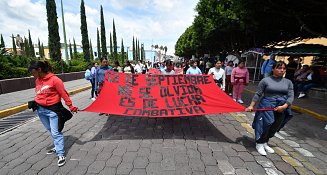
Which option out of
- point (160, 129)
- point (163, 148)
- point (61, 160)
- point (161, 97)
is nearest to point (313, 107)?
point (160, 129)

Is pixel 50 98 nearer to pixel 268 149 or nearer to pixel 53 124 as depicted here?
pixel 53 124

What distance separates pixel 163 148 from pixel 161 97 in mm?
1147

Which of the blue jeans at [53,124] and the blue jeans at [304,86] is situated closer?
the blue jeans at [53,124]

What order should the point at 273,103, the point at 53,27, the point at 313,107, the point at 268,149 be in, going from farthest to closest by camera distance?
the point at 53,27 → the point at 313,107 → the point at 268,149 → the point at 273,103

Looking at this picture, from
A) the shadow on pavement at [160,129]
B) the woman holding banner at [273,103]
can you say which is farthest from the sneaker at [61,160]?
the woman holding banner at [273,103]

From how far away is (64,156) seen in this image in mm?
3477

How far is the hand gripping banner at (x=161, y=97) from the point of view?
4.16 m

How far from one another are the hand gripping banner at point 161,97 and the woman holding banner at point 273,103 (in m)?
0.52

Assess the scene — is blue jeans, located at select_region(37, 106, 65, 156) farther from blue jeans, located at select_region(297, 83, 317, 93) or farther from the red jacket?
blue jeans, located at select_region(297, 83, 317, 93)

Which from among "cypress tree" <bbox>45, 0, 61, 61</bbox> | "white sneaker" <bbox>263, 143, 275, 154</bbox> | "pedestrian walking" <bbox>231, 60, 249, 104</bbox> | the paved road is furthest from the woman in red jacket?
"cypress tree" <bbox>45, 0, 61, 61</bbox>

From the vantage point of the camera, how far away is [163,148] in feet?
12.7

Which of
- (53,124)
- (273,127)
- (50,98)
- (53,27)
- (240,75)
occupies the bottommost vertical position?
(273,127)

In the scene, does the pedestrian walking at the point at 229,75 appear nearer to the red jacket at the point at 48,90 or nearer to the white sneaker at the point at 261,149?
the white sneaker at the point at 261,149

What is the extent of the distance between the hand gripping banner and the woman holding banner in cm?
52
